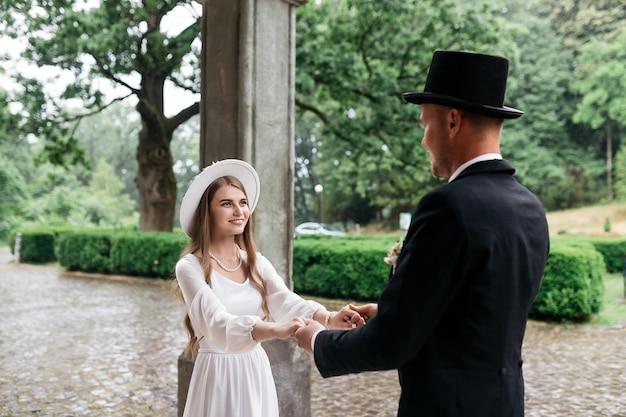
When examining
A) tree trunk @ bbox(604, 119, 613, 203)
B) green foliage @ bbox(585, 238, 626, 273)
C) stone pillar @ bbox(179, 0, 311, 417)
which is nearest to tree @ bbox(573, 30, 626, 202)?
tree trunk @ bbox(604, 119, 613, 203)

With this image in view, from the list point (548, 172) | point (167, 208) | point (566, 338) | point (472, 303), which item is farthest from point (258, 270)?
point (548, 172)

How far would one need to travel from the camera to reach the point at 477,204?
5.41 feet

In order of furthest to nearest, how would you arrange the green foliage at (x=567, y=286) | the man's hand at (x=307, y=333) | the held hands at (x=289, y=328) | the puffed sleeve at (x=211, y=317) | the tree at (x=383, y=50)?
the tree at (x=383, y=50) → the green foliage at (x=567, y=286) → the puffed sleeve at (x=211, y=317) → the held hands at (x=289, y=328) → the man's hand at (x=307, y=333)

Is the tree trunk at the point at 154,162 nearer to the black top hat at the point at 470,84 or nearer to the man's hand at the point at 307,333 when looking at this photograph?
the man's hand at the point at 307,333

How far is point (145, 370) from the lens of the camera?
265 inches

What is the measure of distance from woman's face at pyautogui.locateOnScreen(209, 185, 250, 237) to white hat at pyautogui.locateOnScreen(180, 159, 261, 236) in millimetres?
71

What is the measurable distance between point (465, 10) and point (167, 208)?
31.4 feet

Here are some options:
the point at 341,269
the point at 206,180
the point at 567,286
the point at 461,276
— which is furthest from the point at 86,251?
the point at 461,276

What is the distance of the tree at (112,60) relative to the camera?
44.4 ft

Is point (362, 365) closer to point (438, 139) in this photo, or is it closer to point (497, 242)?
point (497, 242)

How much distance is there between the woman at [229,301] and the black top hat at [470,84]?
1.01 meters

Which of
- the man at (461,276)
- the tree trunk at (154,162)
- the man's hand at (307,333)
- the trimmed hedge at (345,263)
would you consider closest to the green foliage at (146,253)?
the trimmed hedge at (345,263)

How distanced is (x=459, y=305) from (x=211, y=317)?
3.69 feet

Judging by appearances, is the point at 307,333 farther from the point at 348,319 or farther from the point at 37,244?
the point at 37,244
